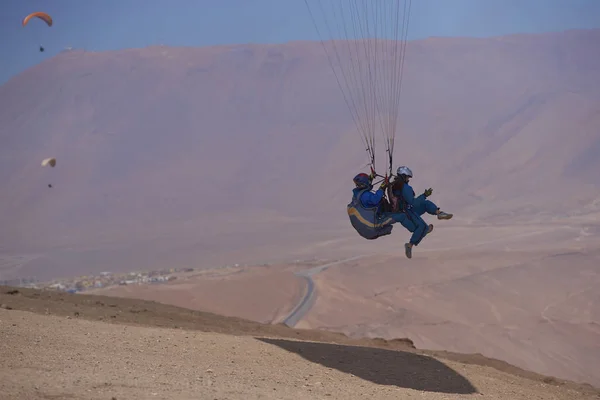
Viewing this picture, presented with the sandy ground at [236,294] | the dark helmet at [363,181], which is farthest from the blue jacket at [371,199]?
the sandy ground at [236,294]

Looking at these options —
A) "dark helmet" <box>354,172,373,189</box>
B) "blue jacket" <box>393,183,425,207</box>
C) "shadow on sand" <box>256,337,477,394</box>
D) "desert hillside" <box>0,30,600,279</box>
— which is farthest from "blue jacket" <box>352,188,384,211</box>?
"desert hillside" <box>0,30,600,279</box>

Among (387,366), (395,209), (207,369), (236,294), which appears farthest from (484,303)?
(207,369)

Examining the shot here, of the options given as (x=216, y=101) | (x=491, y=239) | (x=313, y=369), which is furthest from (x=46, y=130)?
(x=313, y=369)

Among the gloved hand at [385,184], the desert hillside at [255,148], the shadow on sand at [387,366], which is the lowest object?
the shadow on sand at [387,366]

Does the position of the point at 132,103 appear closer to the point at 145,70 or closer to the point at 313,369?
the point at 145,70

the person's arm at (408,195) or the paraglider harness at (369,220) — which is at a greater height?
the person's arm at (408,195)

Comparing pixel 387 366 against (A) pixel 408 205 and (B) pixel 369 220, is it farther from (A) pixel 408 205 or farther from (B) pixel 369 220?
(A) pixel 408 205

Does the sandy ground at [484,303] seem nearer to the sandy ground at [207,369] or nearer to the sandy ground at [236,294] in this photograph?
the sandy ground at [236,294]
